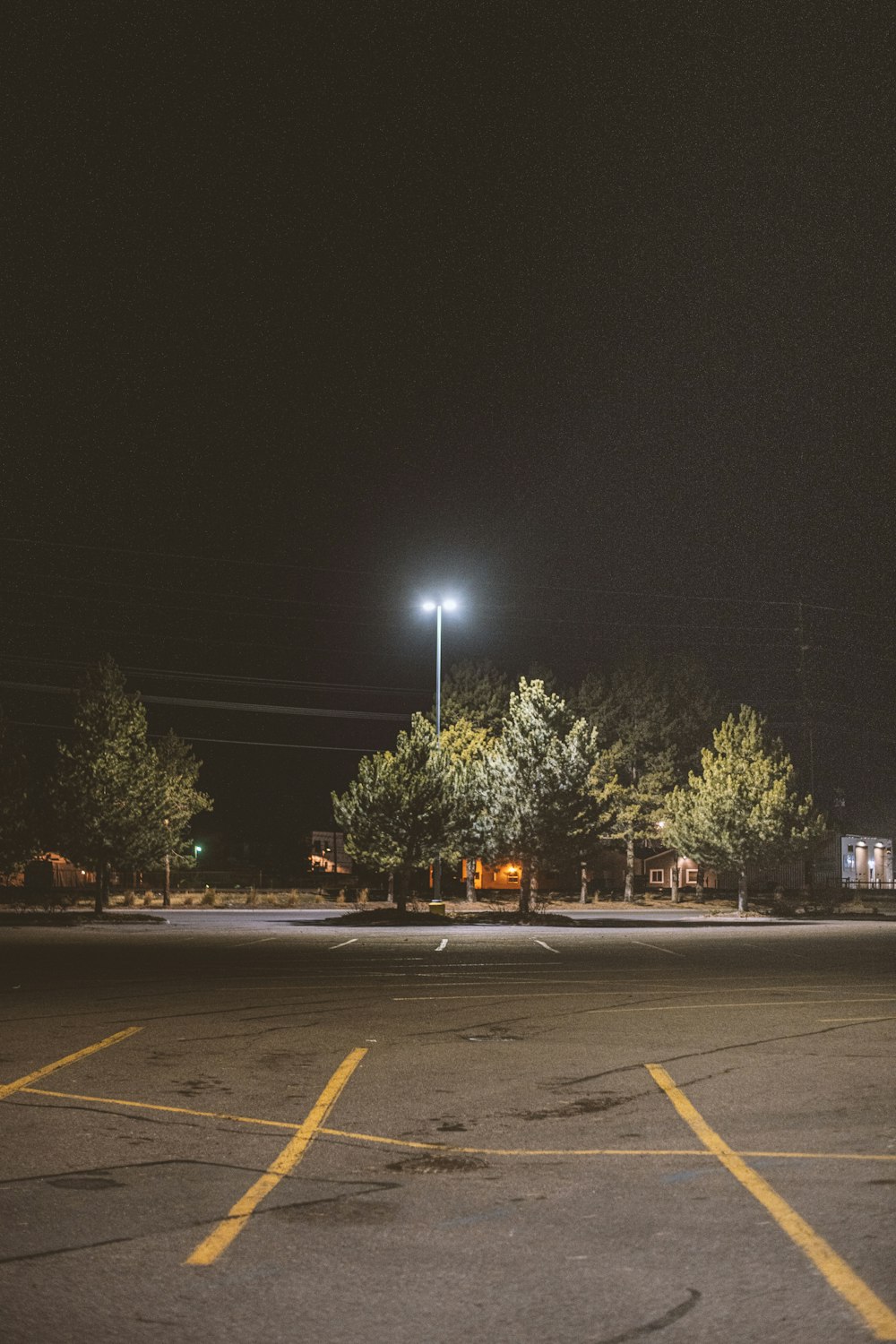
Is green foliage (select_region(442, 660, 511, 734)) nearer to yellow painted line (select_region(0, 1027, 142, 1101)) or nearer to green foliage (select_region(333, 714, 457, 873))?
green foliage (select_region(333, 714, 457, 873))

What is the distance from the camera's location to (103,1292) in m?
5.10

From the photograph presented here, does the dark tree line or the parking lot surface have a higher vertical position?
the dark tree line

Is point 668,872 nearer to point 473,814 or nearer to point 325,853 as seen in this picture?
point 325,853

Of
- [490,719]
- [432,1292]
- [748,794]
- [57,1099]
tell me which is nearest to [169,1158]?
[57,1099]

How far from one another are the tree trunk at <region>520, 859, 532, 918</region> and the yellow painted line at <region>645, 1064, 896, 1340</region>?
3659 cm

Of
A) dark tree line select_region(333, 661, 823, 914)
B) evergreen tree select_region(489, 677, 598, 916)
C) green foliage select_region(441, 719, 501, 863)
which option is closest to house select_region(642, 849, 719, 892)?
dark tree line select_region(333, 661, 823, 914)

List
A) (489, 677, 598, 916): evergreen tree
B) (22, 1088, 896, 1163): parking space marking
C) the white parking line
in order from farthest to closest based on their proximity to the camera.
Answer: (489, 677, 598, 916): evergreen tree, the white parking line, (22, 1088, 896, 1163): parking space marking

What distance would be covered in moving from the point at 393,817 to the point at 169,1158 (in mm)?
37826

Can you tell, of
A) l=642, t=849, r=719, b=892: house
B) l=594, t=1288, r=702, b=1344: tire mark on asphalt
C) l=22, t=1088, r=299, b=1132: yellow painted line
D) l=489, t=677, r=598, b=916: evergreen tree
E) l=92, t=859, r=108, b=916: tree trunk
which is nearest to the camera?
l=594, t=1288, r=702, b=1344: tire mark on asphalt

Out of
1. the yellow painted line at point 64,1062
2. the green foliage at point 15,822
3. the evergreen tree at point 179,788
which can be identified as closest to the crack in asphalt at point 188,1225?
the yellow painted line at point 64,1062

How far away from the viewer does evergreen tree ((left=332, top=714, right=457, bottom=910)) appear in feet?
149

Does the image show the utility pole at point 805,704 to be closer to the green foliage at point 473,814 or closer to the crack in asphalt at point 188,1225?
the green foliage at point 473,814

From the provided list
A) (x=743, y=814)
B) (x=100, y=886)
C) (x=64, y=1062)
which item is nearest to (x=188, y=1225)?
(x=64, y=1062)

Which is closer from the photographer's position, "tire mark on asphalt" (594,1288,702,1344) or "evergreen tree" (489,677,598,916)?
"tire mark on asphalt" (594,1288,702,1344)
